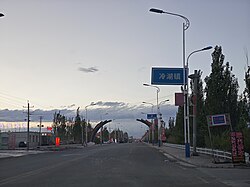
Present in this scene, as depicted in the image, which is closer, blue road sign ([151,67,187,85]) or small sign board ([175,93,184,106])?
blue road sign ([151,67,187,85])

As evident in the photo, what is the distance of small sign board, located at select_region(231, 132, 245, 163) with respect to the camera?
24359mm

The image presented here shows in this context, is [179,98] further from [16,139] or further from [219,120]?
[16,139]

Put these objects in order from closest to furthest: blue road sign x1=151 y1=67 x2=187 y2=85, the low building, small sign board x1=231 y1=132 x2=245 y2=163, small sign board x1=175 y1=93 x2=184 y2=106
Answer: small sign board x1=231 y1=132 x2=245 y2=163, blue road sign x1=151 y1=67 x2=187 y2=85, small sign board x1=175 y1=93 x2=184 y2=106, the low building

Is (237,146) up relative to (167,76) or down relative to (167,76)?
down

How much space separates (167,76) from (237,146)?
10.3 m

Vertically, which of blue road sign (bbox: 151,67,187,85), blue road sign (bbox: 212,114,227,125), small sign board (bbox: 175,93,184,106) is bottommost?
blue road sign (bbox: 212,114,227,125)

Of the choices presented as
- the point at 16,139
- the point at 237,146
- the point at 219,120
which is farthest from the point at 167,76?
the point at 16,139

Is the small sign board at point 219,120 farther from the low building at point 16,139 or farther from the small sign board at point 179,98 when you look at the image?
the low building at point 16,139

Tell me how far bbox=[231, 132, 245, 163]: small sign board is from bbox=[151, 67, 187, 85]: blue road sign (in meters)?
9.44

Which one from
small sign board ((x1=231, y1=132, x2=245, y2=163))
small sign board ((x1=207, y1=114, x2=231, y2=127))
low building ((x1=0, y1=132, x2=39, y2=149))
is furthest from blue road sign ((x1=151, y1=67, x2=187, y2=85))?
low building ((x1=0, y1=132, x2=39, y2=149))

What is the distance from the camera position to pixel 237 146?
24453 mm

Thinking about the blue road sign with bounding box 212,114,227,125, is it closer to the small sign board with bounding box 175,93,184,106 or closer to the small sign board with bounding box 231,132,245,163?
the small sign board with bounding box 231,132,245,163

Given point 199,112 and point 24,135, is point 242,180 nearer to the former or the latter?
point 199,112

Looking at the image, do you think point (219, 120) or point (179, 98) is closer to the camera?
point (219, 120)
